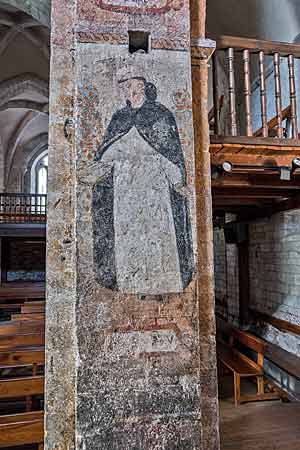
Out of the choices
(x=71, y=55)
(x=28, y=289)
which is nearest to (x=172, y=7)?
(x=71, y=55)

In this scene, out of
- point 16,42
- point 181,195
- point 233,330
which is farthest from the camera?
point 16,42

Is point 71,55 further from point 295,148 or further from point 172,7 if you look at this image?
point 295,148

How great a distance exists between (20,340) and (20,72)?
803 centimetres

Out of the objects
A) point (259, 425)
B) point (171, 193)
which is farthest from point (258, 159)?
point (259, 425)

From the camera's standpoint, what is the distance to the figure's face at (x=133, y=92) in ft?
7.34

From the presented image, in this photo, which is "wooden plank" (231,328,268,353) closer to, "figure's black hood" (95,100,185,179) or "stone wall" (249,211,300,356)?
"stone wall" (249,211,300,356)

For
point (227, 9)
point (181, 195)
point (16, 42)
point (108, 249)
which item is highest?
point (16, 42)

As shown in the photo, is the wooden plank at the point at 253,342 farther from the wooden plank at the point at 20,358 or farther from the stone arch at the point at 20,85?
the stone arch at the point at 20,85

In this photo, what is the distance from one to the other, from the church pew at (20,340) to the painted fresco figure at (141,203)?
9.87ft

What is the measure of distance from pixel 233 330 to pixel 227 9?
17.9ft

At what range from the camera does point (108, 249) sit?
212cm

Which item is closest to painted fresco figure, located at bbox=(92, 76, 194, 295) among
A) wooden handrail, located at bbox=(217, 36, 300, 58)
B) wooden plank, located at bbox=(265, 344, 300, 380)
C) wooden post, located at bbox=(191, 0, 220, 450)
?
wooden post, located at bbox=(191, 0, 220, 450)

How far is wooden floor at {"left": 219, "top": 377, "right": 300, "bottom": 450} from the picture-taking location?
3.09 metres

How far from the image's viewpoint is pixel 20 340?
4.53m
